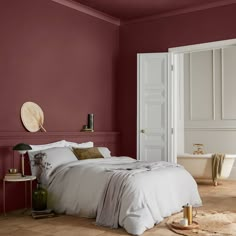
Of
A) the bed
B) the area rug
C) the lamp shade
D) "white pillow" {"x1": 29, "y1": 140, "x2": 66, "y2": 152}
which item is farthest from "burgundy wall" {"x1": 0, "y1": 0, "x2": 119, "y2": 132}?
the area rug

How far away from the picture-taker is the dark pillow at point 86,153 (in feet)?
18.1

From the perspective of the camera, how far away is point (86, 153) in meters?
5.57

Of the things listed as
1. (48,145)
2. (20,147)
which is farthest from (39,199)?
(48,145)

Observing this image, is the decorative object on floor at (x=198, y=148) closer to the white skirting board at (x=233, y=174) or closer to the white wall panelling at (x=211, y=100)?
the white wall panelling at (x=211, y=100)

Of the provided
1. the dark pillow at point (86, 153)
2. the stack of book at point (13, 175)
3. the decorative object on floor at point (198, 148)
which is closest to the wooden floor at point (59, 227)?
the stack of book at point (13, 175)

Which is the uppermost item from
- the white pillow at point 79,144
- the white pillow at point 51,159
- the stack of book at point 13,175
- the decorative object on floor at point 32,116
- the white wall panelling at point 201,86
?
the white wall panelling at point 201,86

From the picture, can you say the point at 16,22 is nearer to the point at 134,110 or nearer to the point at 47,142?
the point at 47,142

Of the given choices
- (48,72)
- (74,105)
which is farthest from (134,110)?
(48,72)

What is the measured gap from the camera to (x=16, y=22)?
541cm

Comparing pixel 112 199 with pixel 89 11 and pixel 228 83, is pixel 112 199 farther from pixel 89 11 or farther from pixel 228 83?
pixel 228 83

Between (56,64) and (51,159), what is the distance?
5.59 feet

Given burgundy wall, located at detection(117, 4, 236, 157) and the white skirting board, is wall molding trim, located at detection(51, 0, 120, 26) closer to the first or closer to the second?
burgundy wall, located at detection(117, 4, 236, 157)

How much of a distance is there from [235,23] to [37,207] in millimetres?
4204

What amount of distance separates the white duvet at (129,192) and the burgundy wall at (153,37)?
2035 mm
